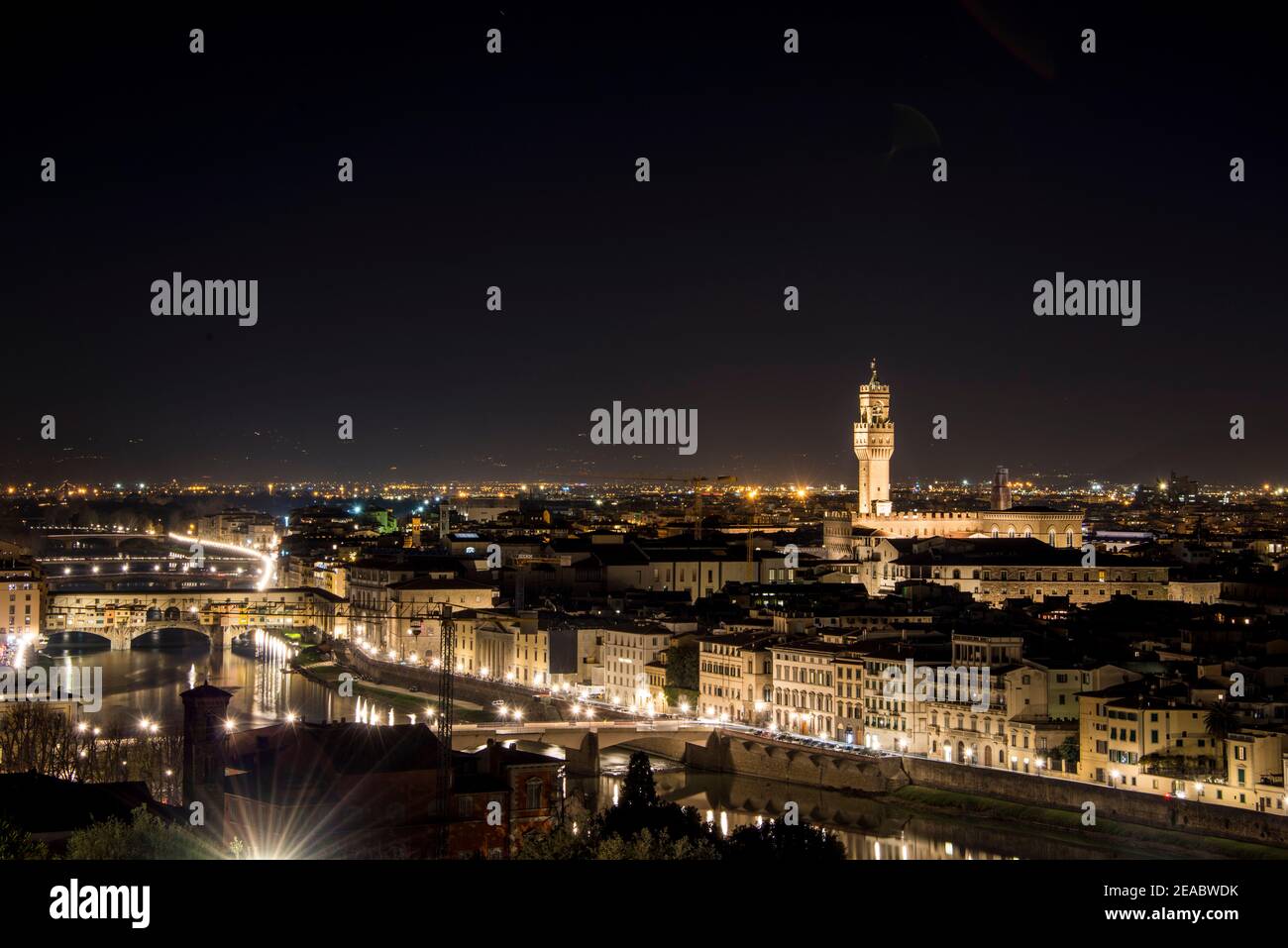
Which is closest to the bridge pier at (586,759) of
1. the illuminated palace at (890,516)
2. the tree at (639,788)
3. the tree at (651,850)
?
the tree at (639,788)

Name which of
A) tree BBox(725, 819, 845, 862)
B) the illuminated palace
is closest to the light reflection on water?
tree BBox(725, 819, 845, 862)

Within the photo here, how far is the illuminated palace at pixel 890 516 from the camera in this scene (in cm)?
3462

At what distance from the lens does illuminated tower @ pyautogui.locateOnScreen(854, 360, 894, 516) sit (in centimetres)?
3522

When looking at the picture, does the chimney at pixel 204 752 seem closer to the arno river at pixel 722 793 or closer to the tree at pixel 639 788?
the tree at pixel 639 788

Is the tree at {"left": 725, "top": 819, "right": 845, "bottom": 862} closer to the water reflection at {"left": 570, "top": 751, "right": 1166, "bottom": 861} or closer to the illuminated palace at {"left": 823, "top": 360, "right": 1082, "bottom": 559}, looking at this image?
the water reflection at {"left": 570, "top": 751, "right": 1166, "bottom": 861}

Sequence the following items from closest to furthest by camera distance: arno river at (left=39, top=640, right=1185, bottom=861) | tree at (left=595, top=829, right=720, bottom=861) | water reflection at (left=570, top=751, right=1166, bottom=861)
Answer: tree at (left=595, top=829, right=720, bottom=861)
water reflection at (left=570, top=751, right=1166, bottom=861)
arno river at (left=39, top=640, right=1185, bottom=861)

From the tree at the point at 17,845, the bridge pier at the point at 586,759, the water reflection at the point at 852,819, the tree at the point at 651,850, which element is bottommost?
the water reflection at the point at 852,819

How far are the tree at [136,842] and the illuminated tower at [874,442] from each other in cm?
2642

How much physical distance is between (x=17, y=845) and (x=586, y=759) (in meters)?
9.69

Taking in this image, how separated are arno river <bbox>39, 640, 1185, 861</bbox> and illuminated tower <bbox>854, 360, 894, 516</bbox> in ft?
42.5

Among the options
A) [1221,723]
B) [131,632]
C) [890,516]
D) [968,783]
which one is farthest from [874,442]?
[1221,723]

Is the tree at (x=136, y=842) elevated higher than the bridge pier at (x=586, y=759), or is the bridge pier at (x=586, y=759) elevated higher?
the tree at (x=136, y=842)

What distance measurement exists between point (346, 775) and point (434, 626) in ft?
60.9
